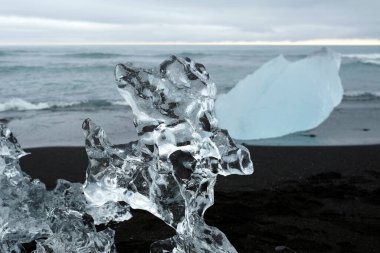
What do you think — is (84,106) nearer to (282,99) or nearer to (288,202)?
(282,99)

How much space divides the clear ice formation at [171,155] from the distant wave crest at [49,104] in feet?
29.3

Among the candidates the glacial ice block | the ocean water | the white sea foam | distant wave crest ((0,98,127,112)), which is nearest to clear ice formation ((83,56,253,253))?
the ocean water

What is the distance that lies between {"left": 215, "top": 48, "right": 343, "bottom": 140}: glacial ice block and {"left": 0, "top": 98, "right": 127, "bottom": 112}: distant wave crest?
162 inches

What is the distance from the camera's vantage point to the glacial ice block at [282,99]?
759 cm

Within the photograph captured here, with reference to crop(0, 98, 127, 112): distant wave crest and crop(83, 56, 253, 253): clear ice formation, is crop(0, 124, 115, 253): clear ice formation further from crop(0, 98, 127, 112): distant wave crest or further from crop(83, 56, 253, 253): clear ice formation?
crop(0, 98, 127, 112): distant wave crest

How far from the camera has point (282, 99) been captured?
8.05 meters

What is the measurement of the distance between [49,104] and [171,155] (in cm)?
987

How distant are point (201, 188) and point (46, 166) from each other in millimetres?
3444

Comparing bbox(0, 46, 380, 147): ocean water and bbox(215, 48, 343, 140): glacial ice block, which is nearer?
bbox(0, 46, 380, 147): ocean water

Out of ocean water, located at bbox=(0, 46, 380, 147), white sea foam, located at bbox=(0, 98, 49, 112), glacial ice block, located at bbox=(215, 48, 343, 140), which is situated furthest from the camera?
white sea foam, located at bbox=(0, 98, 49, 112)

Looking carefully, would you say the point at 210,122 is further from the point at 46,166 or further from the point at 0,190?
the point at 46,166

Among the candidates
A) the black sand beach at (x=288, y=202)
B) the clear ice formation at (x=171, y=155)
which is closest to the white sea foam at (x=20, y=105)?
the black sand beach at (x=288, y=202)

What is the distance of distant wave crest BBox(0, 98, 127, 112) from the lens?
11046mm

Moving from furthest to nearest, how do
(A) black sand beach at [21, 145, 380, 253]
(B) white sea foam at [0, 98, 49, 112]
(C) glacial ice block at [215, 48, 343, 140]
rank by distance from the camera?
(B) white sea foam at [0, 98, 49, 112] → (C) glacial ice block at [215, 48, 343, 140] → (A) black sand beach at [21, 145, 380, 253]
